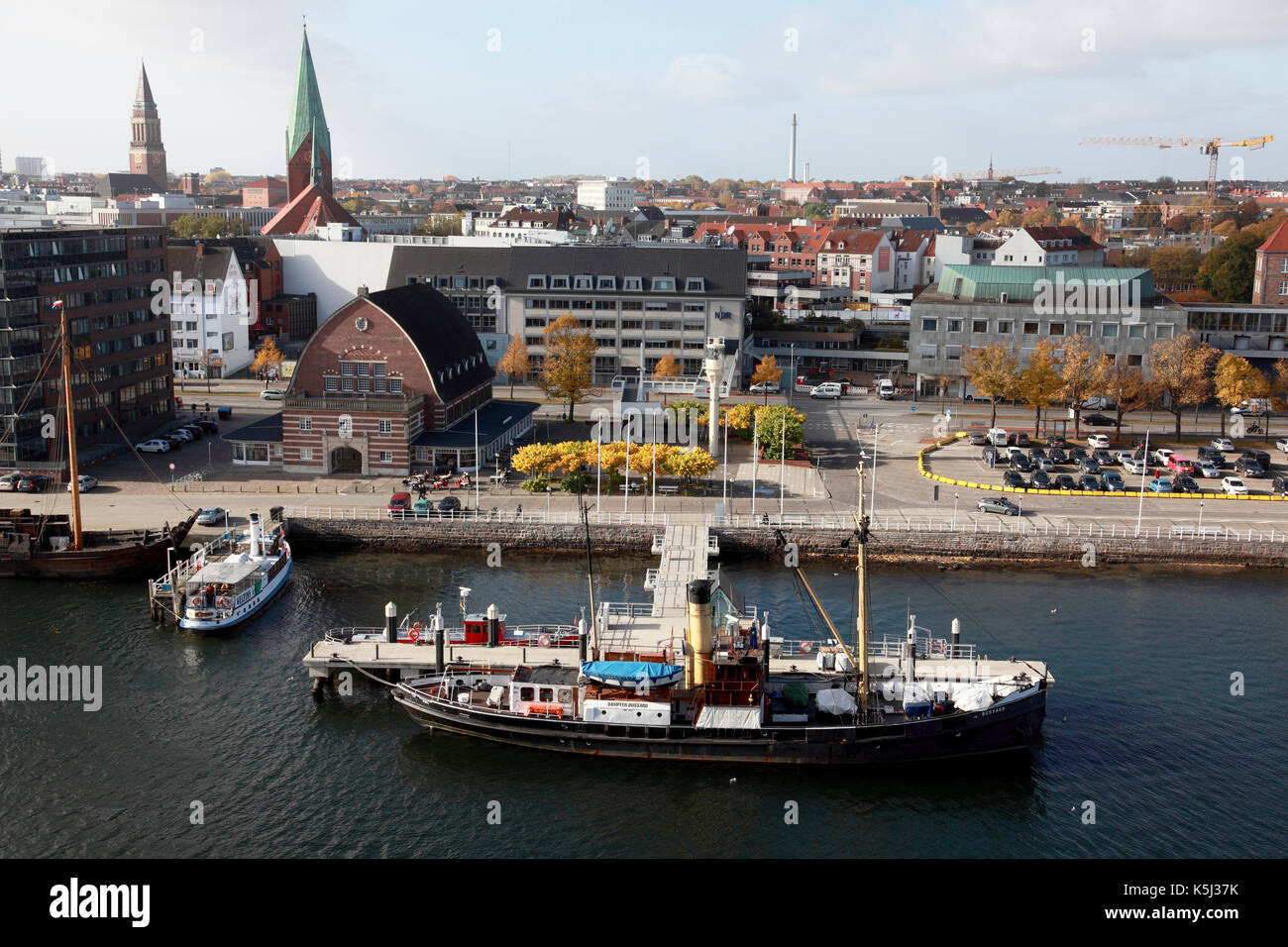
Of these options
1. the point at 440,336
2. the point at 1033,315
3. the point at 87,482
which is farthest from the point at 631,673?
the point at 1033,315

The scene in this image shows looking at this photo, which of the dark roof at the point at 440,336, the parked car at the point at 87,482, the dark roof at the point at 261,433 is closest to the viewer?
the parked car at the point at 87,482

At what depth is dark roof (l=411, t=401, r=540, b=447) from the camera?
5634 centimetres

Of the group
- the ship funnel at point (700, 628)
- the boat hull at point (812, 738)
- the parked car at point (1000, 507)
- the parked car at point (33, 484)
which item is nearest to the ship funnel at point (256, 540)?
the parked car at point (33, 484)

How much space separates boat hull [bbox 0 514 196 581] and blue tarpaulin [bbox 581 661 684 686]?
1975 cm

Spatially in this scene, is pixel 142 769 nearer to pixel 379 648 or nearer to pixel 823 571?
pixel 379 648

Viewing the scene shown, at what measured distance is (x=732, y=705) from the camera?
31.7 meters

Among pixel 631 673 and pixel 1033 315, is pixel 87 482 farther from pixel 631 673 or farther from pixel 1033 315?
pixel 1033 315

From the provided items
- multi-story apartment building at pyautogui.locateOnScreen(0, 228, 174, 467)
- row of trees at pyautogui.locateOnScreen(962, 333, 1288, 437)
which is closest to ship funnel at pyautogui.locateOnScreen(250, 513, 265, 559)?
multi-story apartment building at pyautogui.locateOnScreen(0, 228, 174, 467)

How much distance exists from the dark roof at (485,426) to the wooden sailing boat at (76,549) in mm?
13413

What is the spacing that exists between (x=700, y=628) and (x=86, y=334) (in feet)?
130

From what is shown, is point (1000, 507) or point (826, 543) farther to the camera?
point (1000, 507)

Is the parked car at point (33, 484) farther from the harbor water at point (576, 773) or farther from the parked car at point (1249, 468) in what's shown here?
the parked car at point (1249, 468)

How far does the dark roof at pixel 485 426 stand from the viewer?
56.3 metres
